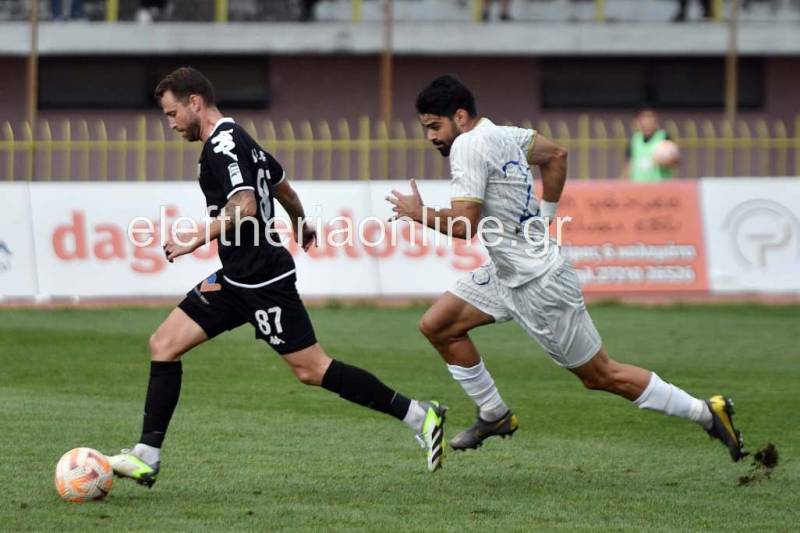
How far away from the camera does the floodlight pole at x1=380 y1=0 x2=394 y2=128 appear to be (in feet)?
73.1

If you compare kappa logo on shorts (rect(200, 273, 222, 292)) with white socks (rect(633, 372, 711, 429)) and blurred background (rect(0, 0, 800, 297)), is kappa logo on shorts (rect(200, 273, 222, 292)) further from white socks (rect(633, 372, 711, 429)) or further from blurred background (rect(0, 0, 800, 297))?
blurred background (rect(0, 0, 800, 297))

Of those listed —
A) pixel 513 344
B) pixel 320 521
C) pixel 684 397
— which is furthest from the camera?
pixel 513 344

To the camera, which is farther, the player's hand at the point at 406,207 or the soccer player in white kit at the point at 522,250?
the soccer player in white kit at the point at 522,250

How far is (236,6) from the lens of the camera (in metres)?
24.3

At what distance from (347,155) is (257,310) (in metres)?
14.8

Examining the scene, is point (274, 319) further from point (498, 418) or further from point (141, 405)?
point (141, 405)

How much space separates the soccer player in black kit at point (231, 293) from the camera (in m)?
7.18

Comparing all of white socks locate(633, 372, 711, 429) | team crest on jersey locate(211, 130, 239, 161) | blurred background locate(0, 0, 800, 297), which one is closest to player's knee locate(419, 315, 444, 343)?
white socks locate(633, 372, 711, 429)

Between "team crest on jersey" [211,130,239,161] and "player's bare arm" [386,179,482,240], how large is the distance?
775 mm

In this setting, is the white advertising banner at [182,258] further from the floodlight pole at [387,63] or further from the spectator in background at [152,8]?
the spectator in background at [152,8]

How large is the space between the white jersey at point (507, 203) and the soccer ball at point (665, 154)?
1009 centimetres

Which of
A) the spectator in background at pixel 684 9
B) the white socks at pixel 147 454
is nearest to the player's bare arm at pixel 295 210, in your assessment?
the white socks at pixel 147 454

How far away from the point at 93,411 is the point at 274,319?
267 cm

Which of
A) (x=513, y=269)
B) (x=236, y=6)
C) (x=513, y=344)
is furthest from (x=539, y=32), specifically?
(x=513, y=269)
